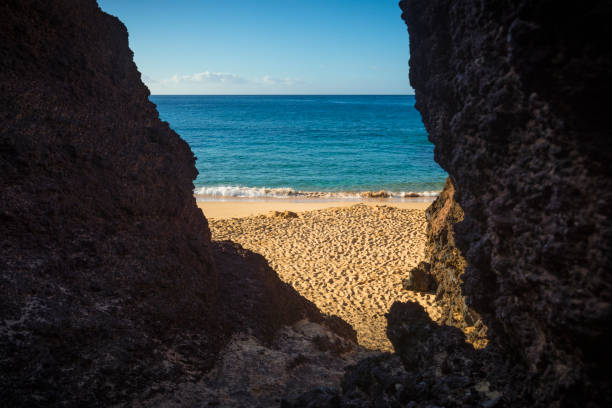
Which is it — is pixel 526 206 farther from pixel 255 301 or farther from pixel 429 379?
pixel 255 301

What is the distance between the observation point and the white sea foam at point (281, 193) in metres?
19.1

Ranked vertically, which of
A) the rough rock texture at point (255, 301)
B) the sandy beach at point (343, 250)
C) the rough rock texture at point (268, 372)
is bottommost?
the sandy beach at point (343, 250)

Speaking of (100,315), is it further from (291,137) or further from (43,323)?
(291,137)

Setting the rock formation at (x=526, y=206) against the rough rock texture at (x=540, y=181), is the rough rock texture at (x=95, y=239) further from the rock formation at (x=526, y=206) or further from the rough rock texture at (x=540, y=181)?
the rough rock texture at (x=540, y=181)

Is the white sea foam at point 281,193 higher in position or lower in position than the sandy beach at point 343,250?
higher

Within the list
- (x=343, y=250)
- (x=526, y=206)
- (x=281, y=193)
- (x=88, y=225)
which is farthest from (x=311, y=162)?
(x=526, y=206)

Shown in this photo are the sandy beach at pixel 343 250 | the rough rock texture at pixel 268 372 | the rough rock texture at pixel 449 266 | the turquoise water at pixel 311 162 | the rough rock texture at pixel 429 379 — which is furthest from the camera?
the turquoise water at pixel 311 162

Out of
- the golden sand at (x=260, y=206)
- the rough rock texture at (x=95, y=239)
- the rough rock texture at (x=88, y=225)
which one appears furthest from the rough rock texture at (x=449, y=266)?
the golden sand at (x=260, y=206)

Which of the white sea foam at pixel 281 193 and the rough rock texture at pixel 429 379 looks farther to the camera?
the white sea foam at pixel 281 193

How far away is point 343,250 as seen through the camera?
10.5 metres

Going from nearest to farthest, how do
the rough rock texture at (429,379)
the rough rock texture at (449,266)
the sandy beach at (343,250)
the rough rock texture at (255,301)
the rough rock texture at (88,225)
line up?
the rough rock texture at (429,379), the rough rock texture at (88,225), the rough rock texture at (255,301), the rough rock texture at (449,266), the sandy beach at (343,250)

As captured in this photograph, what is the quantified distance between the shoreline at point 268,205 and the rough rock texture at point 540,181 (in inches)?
497

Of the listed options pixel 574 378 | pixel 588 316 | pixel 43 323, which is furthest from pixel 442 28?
pixel 43 323

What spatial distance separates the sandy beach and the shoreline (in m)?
0.05
